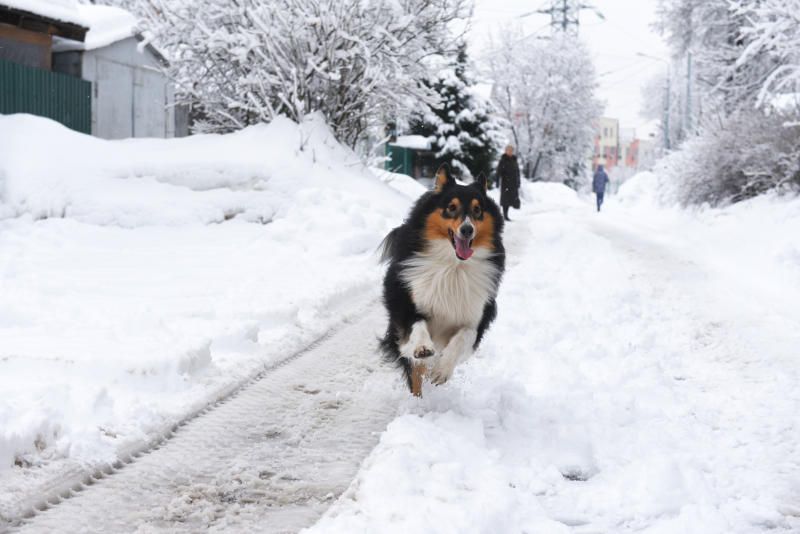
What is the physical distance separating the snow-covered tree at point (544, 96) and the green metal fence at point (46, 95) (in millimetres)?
35552

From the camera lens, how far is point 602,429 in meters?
4.16

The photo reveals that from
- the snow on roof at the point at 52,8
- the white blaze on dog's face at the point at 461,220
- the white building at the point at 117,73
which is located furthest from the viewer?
the white building at the point at 117,73

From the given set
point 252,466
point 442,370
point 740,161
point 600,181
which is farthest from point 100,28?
point 252,466

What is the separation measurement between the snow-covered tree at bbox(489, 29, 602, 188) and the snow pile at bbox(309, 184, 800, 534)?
144 ft

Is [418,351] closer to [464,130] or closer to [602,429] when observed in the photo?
[602,429]

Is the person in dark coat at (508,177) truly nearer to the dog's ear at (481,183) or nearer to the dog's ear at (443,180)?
the dog's ear at (481,183)

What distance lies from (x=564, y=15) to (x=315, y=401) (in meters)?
54.0

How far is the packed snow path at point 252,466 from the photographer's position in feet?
10.1

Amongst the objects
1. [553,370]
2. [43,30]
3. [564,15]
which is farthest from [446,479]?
[564,15]

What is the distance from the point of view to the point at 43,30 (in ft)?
62.5

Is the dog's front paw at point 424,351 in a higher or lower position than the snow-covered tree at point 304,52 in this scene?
lower

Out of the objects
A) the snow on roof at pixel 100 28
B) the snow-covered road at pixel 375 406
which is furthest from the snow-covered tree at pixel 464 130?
the snow-covered road at pixel 375 406

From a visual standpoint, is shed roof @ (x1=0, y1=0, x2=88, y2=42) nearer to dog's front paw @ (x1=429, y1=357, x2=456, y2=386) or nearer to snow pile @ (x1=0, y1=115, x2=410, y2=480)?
snow pile @ (x1=0, y1=115, x2=410, y2=480)

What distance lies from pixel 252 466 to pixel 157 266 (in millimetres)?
6588
